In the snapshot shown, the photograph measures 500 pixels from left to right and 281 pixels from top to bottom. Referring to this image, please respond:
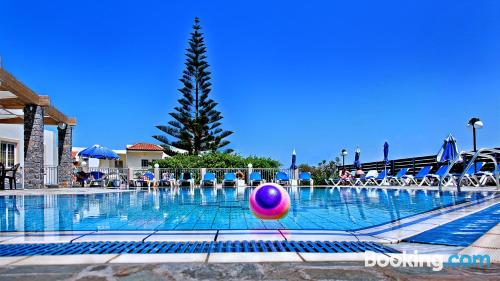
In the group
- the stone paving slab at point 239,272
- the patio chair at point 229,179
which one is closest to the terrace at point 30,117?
the patio chair at point 229,179

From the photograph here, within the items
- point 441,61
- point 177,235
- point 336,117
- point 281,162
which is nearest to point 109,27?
point 281,162

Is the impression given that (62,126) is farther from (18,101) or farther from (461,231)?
(461,231)

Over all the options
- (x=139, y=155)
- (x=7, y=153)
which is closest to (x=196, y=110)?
(x=139, y=155)

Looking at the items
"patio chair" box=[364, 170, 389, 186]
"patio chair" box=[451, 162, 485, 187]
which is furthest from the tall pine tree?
"patio chair" box=[451, 162, 485, 187]

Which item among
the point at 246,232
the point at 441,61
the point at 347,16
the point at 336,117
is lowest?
the point at 246,232

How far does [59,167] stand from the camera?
16.1 meters

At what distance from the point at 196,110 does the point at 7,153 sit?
11.7 metres

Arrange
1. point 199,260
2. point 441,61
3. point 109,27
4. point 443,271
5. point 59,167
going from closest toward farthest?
point 443,271 → point 199,260 → point 59,167 → point 441,61 → point 109,27

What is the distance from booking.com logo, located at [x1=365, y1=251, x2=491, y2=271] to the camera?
250 cm

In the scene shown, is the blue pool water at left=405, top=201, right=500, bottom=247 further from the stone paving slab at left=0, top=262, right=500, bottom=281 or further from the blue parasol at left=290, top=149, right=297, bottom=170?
the blue parasol at left=290, top=149, right=297, bottom=170

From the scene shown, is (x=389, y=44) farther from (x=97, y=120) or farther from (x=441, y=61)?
(x=97, y=120)

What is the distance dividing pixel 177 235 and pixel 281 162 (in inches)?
761

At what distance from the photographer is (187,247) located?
3.16m

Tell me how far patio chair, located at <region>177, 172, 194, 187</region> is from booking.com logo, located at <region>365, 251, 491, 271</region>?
52.4 feet
